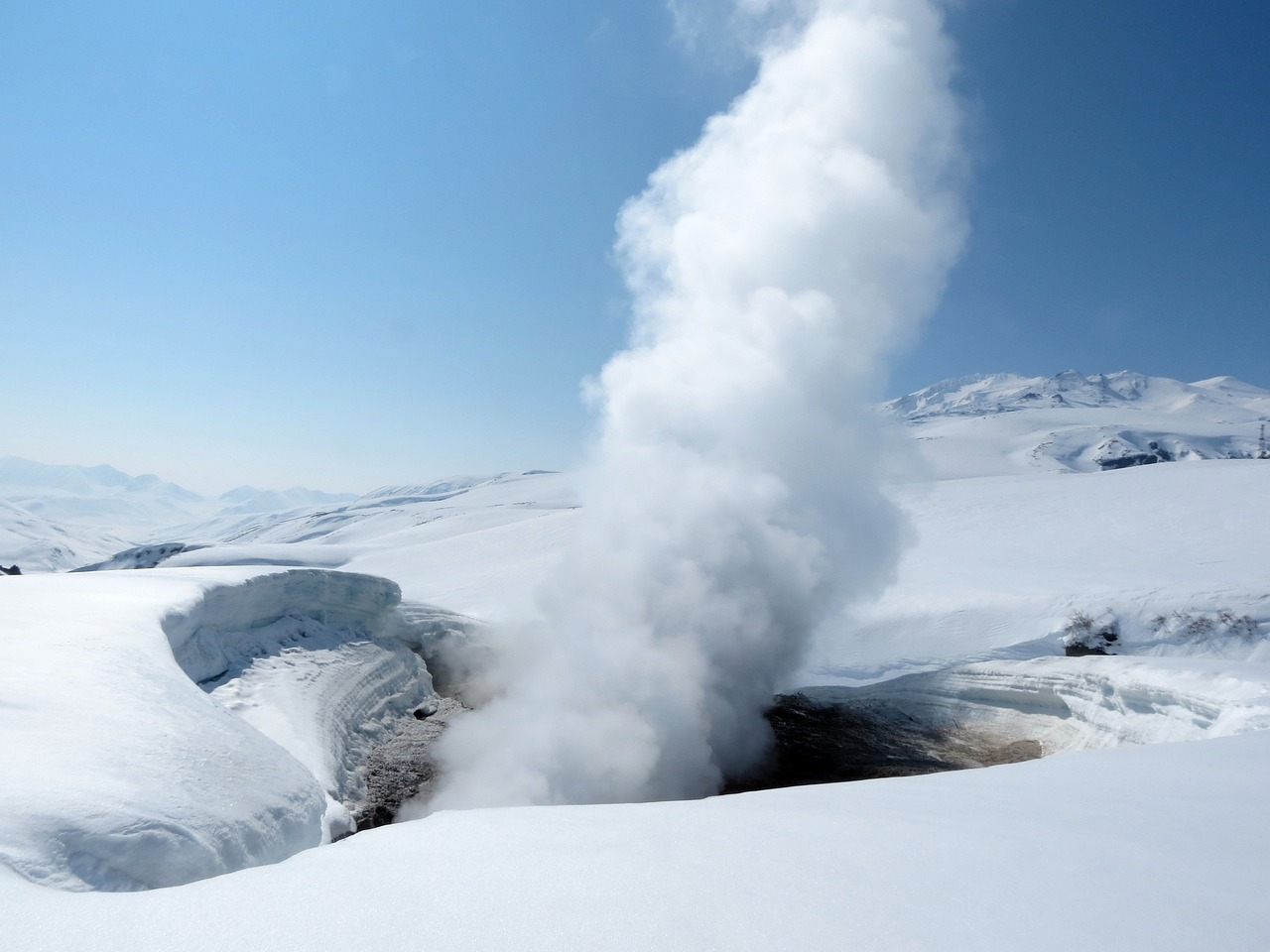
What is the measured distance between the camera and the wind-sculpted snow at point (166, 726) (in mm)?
3803

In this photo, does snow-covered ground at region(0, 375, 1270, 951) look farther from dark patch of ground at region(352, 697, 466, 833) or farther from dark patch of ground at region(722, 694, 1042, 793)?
dark patch of ground at region(722, 694, 1042, 793)

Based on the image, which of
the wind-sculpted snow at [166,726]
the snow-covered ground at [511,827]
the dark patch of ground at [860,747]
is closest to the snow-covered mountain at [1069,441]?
the dark patch of ground at [860,747]

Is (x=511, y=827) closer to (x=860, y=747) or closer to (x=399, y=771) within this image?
(x=399, y=771)

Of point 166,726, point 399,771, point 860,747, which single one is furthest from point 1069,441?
point 166,726

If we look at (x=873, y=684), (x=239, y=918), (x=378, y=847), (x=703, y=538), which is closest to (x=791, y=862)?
(x=378, y=847)

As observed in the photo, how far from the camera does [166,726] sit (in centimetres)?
584

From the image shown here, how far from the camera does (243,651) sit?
38.8 ft

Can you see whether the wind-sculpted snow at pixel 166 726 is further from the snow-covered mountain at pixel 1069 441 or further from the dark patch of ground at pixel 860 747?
the snow-covered mountain at pixel 1069 441

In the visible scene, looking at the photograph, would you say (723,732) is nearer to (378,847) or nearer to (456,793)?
(456,793)

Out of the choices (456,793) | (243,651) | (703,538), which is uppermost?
(703,538)

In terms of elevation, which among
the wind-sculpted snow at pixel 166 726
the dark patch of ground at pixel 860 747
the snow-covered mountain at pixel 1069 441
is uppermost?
the snow-covered mountain at pixel 1069 441

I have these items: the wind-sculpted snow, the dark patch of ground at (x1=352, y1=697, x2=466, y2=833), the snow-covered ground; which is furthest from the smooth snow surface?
the dark patch of ground at (x1=352, y1=697, x2=466, y2=833)

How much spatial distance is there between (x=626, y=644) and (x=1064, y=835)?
9110mm

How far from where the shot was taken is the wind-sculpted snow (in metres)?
3.80
